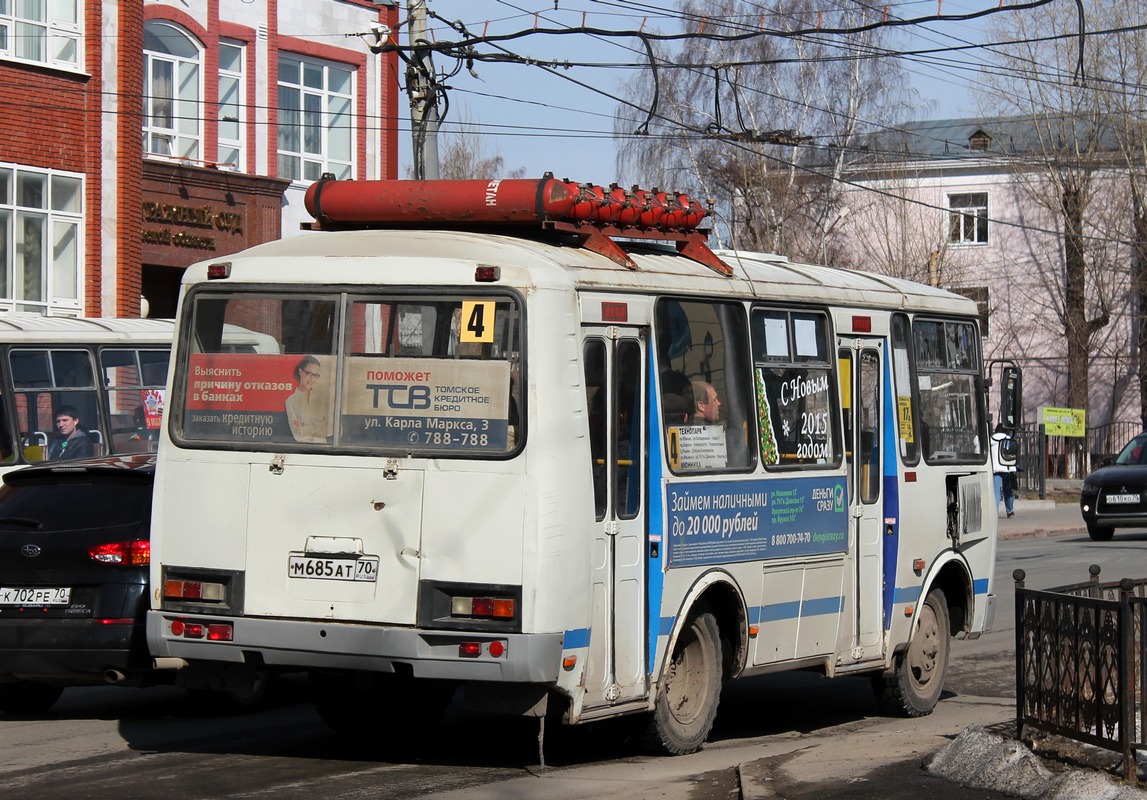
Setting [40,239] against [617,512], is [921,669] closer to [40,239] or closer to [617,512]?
[617,512]

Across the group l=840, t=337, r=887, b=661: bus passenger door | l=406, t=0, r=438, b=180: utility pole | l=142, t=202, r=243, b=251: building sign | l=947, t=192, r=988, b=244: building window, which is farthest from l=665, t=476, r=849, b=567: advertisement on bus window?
l=947, t=192, r=988, b=244: building window

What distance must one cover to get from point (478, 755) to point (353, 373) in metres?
2.37

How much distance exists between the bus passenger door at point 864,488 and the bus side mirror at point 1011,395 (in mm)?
1677

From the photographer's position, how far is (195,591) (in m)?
8.52

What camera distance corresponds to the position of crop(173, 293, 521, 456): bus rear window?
321 inches

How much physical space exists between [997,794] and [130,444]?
34.5ft

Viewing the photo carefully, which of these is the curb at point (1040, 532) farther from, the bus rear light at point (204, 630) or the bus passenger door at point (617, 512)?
the bus rear light at point (204, 630)

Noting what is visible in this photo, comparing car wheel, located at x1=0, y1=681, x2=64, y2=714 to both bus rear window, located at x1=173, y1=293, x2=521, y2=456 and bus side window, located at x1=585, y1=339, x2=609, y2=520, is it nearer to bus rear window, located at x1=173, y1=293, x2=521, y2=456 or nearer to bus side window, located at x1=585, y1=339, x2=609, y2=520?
bus rear window, located at x1=173, y1=293, x2=521, y2=456

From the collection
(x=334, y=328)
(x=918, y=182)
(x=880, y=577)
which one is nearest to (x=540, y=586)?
(x=334, y=328)

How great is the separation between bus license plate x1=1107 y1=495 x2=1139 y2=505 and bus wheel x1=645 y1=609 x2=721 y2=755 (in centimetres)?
1956

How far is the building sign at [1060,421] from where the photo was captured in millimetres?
39938

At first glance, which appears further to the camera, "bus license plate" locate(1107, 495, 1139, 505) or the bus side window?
"bus license plate" locate(1107, 495, 1139, 505)

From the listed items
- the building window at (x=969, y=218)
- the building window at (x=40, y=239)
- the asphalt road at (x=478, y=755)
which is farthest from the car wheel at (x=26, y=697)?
the building window at (x=969, y=218)

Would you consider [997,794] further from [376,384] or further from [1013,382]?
[1013,382]
